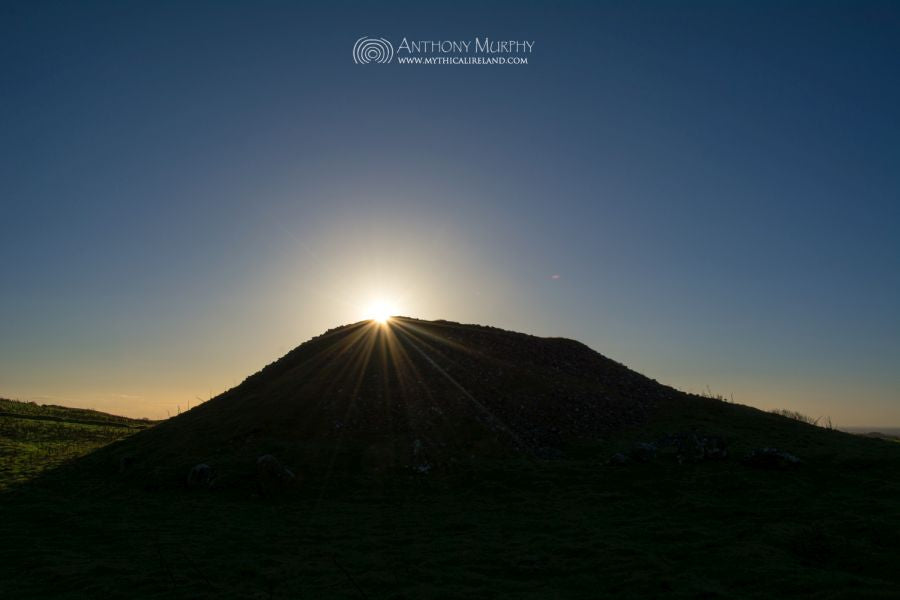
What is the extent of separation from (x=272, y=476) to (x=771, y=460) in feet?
60.4

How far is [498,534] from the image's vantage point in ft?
44.9

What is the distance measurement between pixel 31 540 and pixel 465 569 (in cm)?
1248

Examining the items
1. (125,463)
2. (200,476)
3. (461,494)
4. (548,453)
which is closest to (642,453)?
(548,453)

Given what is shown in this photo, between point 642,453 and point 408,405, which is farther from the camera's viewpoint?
point 408,405

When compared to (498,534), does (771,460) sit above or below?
above

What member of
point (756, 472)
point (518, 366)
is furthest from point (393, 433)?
point (756, 472)

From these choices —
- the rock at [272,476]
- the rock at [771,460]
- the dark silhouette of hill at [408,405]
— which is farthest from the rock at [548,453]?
the rock at [272,476]

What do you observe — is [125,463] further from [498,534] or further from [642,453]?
[642,453]

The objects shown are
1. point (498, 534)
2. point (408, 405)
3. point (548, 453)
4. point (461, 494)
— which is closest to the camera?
point (498, 534)

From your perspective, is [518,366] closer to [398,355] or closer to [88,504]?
[398,355]

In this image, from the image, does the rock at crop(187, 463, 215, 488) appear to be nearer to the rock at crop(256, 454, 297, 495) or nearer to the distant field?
the rock at crop(256, 454, 297, 495)

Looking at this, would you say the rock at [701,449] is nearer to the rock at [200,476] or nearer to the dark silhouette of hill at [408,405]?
the dark silhouette of hill at [408,405]

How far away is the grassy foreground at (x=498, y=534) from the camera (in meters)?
10.1

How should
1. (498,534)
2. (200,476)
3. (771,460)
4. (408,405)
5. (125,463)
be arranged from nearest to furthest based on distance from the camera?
(498,534)
(771,460)
(200,476)
(125,463)
(408,405)
